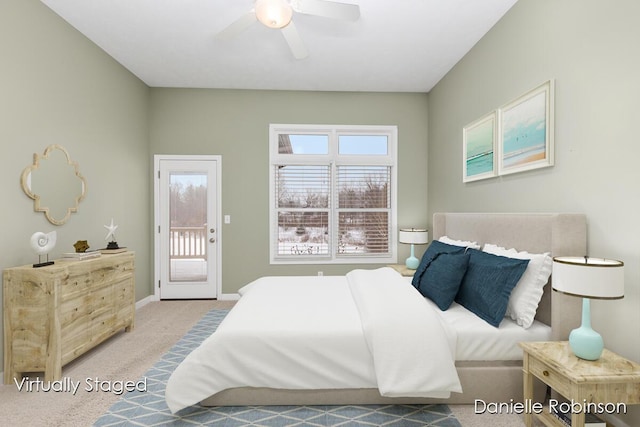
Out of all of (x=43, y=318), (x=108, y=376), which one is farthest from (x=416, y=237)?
(x=43, y=318)

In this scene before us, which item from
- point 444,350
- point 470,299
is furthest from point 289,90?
point 444,350

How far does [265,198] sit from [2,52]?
9.50ft

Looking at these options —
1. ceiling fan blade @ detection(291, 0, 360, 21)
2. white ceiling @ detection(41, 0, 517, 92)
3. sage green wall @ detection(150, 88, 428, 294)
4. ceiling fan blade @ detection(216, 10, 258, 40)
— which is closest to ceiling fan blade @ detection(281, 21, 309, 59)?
ceiling fan blade @ detection(291, 0, 360, 21)

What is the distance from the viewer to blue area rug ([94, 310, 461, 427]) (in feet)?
6.12

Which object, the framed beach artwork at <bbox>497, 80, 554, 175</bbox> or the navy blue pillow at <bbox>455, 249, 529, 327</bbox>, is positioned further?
the framed beach artwork at <bbox>497, 80, 554, 175</bbox>

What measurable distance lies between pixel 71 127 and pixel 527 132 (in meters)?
4.08

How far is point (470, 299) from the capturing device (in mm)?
2316

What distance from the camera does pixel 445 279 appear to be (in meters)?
2.44

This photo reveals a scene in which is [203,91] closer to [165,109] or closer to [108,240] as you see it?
[165,109]

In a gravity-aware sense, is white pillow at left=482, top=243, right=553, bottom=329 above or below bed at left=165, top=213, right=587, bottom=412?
above

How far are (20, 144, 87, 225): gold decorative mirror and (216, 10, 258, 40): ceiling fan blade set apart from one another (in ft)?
6.08

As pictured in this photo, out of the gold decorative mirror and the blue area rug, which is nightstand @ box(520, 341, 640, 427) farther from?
the gold decorative mirror

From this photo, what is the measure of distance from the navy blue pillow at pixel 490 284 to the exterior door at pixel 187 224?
3373 mm

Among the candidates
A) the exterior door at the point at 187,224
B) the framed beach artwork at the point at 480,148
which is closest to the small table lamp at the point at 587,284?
the framed beach artwork at the point at 480,148
